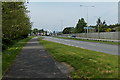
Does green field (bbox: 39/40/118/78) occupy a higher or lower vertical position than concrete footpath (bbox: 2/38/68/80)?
higher

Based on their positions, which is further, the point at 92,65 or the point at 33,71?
the point at 92,65

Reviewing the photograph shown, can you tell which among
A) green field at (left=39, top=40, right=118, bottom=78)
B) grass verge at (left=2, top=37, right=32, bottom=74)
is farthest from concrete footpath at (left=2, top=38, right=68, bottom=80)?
green field at (left=39, top=40, right=118, bottom=78)

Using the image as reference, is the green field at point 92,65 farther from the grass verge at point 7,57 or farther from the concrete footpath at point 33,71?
the grass verge at point 7,57

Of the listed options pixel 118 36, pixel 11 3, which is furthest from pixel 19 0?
pixel 118 36

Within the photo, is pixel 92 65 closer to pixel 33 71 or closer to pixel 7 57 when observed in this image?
Result: pixel 33 71

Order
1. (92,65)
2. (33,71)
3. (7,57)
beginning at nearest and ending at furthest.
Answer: (33,71) < (92,65) < (7,57)

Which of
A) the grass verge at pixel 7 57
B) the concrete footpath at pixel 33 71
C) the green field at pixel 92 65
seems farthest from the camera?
the grass verge at pixel 7 57

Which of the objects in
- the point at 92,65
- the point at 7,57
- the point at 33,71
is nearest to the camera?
the point at 33,71

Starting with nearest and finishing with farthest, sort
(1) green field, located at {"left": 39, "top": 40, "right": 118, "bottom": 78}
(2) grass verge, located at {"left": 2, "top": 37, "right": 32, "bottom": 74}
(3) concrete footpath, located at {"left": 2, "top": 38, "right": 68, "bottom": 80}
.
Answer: (3) concrete footpath, located at {"left": 2, "top": 38, "right": 68, "bottom": 80}, (1) green field, located at {"left": 39, "top": 40, "right": 118, "bottom": 78}, (2) grass verge, located at {"left": 2, "top": 37, "right": 32, "bottom": 74}

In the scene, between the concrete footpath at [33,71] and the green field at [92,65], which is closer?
the concrete footpath at [33,71]

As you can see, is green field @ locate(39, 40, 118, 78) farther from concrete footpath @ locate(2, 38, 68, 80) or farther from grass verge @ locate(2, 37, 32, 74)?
grass verge @ locate(2, 37, 32, 74)

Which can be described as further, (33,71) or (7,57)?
(7,57)

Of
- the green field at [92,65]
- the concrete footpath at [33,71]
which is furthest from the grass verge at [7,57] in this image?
the green field at [92,65]

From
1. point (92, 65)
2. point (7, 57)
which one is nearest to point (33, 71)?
point (92, 65)
